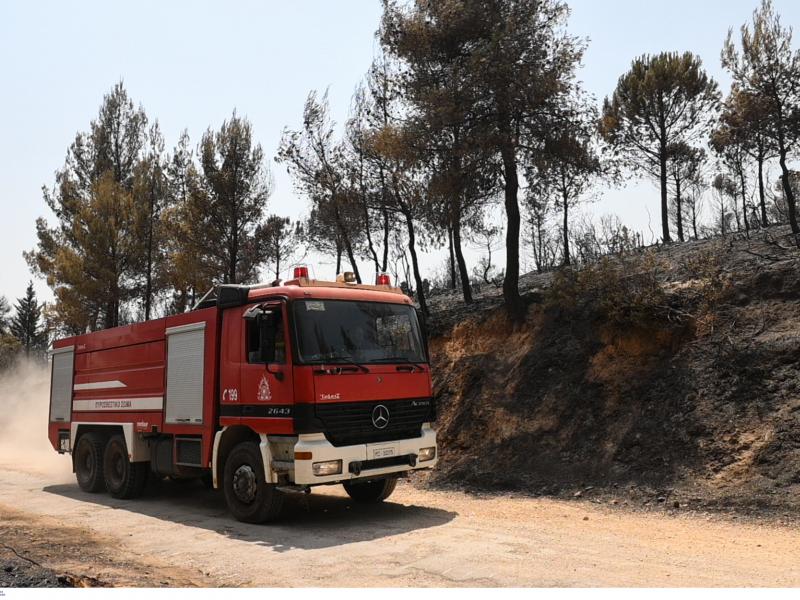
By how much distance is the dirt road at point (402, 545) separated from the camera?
621 cm

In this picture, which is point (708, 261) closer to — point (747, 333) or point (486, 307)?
point (747, 333)

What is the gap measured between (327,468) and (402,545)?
139cm

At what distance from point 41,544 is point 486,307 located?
13.0 metres

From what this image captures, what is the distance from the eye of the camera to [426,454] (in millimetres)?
9359

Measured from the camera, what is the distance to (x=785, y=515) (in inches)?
334

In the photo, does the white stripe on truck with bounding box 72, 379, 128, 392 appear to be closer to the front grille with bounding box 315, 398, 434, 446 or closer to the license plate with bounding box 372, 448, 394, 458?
the front grille with bounding box 315, 398, 434, 446

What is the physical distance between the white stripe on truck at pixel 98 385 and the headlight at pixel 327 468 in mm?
5404

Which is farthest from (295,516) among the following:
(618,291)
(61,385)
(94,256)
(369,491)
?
(94,256)

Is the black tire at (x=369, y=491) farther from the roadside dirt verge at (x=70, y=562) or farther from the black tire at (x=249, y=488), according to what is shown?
Answer: the roadside dirt verge at (x=70, y=562)

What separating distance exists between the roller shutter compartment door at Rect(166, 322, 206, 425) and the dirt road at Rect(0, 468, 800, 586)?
1561 millimetres

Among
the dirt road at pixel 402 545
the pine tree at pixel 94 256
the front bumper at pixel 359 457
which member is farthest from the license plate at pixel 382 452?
the pine tree at pixel 94 256

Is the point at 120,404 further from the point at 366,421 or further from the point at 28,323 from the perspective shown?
the point at 28,323

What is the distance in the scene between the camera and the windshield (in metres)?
8.59

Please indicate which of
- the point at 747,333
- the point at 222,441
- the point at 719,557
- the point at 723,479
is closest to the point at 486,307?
the point at 747,333
